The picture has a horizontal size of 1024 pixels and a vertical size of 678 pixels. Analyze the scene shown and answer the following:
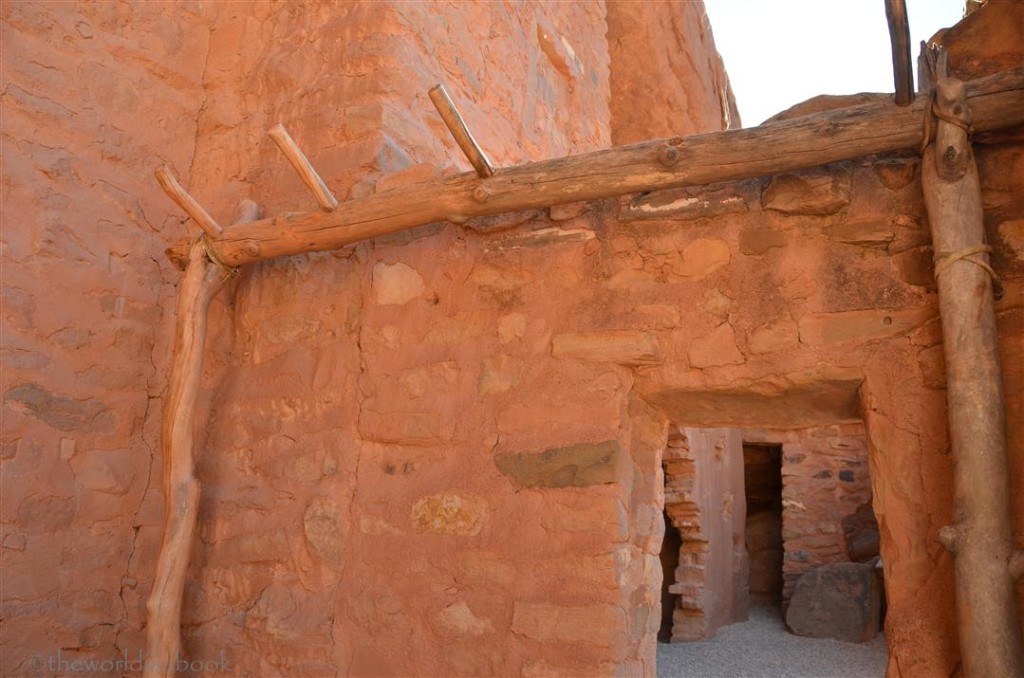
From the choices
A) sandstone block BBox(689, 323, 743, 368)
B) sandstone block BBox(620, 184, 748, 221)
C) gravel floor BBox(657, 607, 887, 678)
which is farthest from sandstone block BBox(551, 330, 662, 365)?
gravel floor BBox(657, 607, 887, 678)

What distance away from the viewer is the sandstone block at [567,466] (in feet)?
7.95

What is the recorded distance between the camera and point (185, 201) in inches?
120

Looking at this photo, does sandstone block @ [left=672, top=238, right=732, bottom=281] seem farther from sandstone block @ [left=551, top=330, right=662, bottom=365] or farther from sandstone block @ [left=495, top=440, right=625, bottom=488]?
sandstone block @ [left=495, top=440, right=625, bottom=488]

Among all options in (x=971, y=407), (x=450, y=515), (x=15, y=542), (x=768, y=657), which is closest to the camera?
(x=971, y=407)

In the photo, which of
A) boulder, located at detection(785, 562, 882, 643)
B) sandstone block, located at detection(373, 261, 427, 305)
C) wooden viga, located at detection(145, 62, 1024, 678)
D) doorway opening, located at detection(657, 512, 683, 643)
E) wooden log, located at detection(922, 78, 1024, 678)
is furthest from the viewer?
doorway opening, located at detection(657, 512, 683, 643)

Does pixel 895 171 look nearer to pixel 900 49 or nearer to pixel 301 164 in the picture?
pixel 900 49

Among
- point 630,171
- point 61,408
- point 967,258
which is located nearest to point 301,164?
point 630,171

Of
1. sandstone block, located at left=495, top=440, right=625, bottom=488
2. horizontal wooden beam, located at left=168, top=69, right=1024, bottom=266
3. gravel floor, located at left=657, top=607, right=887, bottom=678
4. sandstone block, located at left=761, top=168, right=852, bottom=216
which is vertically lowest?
gravel floor, located at left=657, top=607, right=887, bottom=678

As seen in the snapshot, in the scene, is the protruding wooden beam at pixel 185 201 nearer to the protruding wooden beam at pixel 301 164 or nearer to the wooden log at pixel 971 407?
the protruding wooden beam at pixel 301 164

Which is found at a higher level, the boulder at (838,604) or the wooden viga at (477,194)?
the wooden viga at (477,194)

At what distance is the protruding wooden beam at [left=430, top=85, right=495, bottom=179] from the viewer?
2.43 metres

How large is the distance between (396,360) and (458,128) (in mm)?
837

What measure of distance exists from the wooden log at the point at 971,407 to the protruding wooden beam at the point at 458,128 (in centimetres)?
125

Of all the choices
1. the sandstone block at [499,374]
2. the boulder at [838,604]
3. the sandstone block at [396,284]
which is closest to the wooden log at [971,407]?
the sandstone block at [499,374]
